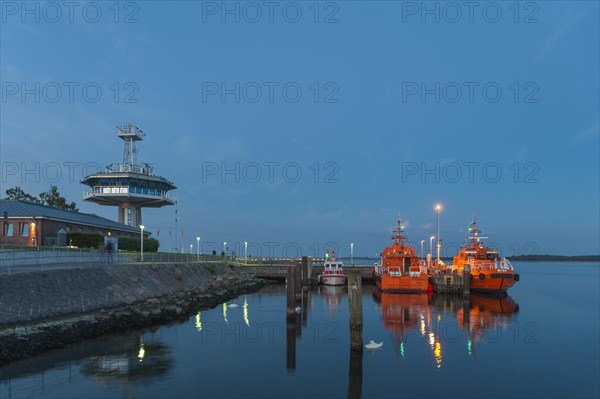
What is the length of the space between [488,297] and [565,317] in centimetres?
1036

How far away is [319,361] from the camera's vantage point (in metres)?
24.6

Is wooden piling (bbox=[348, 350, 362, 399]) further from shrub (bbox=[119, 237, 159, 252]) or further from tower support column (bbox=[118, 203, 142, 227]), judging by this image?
tower support column (bbox=[118, 203, 142, 227])

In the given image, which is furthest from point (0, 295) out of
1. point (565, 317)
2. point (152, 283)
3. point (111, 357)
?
point (565, 317)

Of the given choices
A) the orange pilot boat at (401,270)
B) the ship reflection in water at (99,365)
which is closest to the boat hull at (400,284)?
the orange pilot boat at (401,270)

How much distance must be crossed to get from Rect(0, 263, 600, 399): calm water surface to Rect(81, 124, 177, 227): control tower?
47621 millimetres

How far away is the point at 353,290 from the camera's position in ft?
76.4

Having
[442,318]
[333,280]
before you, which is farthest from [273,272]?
[442,318]

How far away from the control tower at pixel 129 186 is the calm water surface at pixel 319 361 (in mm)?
47621

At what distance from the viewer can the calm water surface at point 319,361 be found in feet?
64.0

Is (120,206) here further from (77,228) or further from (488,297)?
(488,297)

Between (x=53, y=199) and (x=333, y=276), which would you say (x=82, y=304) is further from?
(x=53, y=199)

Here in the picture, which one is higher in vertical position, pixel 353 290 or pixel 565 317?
pixel 353 290

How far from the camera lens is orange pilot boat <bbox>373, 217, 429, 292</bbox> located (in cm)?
5381

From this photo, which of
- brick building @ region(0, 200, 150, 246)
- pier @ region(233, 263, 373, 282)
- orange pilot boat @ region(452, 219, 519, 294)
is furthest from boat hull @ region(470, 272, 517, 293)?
brick building @ region(0, 200, 150, 246)
